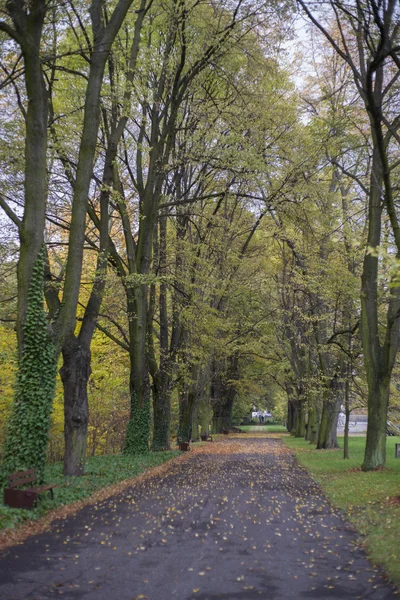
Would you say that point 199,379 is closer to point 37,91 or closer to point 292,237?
point 292,237

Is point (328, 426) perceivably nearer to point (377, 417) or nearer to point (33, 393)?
point (377, 417)

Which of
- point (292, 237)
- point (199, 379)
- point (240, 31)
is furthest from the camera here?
point (199, 379)

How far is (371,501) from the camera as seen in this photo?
33.3ft

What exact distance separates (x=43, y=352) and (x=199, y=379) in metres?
19.2

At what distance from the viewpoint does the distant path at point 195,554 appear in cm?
516

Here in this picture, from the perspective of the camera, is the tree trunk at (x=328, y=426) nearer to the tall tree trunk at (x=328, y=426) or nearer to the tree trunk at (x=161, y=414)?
the tall tree trunk at (x=328, y=426)

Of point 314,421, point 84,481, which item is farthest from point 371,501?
point 314,421

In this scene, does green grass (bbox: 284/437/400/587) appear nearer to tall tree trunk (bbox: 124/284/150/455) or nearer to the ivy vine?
the ivy vine

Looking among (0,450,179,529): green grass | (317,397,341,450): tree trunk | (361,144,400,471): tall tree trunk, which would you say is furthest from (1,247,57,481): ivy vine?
(317,397,341,450): tree trunk

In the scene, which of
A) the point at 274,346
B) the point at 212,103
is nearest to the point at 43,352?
the point at 212,103

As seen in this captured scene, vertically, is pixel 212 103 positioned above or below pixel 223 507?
above

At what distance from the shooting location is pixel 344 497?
10.9m

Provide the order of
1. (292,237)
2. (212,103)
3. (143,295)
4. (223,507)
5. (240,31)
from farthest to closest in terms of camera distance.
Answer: (292,237) → (143,295) → (212,103) → (240,31) → (223,507)

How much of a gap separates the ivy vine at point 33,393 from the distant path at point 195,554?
61.1 inches
